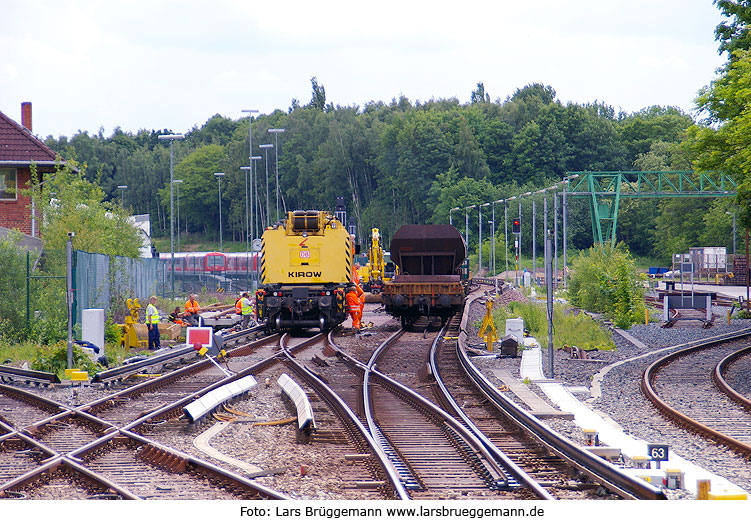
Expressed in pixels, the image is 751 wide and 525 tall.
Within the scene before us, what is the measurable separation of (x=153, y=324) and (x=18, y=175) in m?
16.2

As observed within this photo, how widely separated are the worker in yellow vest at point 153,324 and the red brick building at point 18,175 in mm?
14555

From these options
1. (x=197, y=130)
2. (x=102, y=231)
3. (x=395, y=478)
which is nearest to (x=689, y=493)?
(x=395, y=478)

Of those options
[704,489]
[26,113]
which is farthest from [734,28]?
[26,113]

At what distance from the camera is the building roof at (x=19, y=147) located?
119ft

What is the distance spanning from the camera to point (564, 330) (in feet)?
88.4

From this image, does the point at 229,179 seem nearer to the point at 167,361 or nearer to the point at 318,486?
the point at 167,361

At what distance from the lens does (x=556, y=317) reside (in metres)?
30.6

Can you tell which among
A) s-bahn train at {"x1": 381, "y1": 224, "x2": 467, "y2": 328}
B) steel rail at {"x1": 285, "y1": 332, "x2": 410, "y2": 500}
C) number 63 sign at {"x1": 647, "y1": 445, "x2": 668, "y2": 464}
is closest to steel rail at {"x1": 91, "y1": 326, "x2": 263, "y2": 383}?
steel rail at {"x1": 285, "y1": 332, "x2": 410, "y2": 500}

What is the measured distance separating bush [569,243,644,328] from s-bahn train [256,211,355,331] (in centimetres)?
1042

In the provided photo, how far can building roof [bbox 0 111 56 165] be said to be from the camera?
3634 cm

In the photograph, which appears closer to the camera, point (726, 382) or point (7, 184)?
point (726, 382)

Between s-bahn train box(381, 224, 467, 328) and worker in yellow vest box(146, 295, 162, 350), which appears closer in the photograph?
worker in yellow vest box(146, 295, 162, 350)

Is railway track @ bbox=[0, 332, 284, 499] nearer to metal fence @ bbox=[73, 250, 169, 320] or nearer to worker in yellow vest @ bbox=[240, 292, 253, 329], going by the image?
metal fence @ bbox=[73, 250, 169, 320]

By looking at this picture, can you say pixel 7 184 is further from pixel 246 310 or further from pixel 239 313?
pixel 246 310
